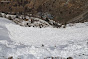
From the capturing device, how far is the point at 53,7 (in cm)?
2147

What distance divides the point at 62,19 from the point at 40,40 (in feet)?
33.5

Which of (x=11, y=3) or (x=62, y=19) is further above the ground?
(x=11, y=3)

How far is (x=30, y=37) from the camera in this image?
38.0 feet

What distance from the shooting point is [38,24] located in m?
17.1

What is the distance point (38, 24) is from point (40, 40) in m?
6.39

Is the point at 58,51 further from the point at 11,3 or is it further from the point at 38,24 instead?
the point at 11,3

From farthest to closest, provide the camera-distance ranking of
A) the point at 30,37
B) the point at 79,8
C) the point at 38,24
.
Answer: the point at 79,8, the point at 38,24, the point at 30,37

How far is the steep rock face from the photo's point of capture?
20.7 metres

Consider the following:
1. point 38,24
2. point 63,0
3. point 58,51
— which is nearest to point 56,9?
point 63,0

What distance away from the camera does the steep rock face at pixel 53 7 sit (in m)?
20.7

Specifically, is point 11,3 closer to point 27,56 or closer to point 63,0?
point 63,0

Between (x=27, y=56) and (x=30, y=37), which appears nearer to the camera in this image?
(x=27, y=56)

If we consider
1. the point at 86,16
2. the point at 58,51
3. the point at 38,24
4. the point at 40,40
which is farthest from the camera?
the point at 86,16

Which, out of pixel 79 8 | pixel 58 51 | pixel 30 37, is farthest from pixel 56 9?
pixel 58 51
